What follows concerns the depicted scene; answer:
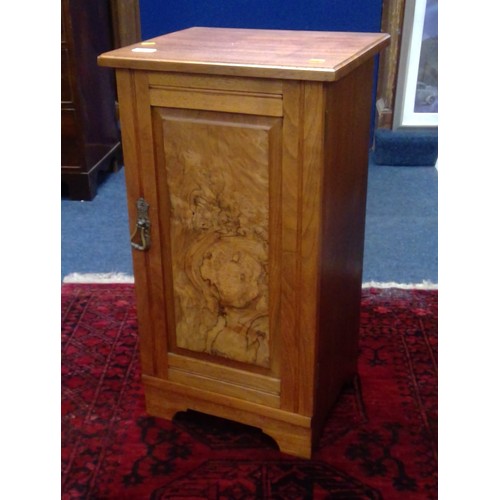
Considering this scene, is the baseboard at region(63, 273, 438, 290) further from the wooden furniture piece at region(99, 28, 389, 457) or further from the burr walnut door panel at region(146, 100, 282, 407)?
the burr walnut door panel at region(146, 100, 282, 407)

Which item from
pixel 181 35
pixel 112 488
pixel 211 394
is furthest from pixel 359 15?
pixel 112 488

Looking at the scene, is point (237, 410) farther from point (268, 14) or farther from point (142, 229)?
point (268, 14)

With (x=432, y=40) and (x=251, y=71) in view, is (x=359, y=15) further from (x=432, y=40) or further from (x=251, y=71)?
(x=251, y=71)

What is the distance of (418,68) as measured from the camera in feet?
10.9

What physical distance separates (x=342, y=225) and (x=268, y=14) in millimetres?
2072

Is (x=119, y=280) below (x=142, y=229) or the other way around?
below

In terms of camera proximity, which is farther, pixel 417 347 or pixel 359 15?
pixel 359 15

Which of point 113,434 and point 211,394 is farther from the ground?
point 211,394

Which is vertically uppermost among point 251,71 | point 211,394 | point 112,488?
point 251,71

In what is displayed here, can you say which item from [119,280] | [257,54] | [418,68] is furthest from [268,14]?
[257,54]

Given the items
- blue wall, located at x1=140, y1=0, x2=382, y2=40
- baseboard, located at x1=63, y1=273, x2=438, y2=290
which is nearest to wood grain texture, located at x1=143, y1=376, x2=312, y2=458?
baseboard, located at x1=63, y1=273, x2=438, y2=290

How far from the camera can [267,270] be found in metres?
1.40

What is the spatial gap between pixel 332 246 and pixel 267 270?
0.15 m

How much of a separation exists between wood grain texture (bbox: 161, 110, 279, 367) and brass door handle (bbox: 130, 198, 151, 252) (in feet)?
0.20
